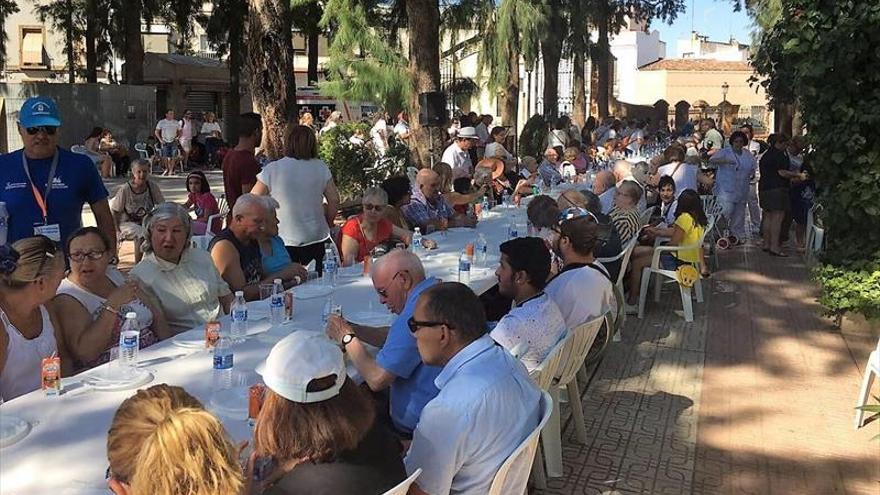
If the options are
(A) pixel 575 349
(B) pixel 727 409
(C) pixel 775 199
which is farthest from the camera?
(C) pixel 775 199

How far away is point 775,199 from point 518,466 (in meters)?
7.74

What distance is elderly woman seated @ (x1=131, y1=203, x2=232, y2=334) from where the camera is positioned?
3.68 meters

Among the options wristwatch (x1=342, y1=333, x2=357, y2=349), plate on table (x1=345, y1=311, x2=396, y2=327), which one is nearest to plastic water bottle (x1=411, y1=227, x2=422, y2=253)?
plate on table (x1=345, y1=311, x2=396, y2=327)

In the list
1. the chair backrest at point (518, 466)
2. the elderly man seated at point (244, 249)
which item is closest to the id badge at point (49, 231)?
the elderly man seated at point (244, 249)

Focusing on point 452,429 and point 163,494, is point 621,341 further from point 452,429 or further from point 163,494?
point 163,494

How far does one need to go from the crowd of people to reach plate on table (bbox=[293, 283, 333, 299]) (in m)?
0.20

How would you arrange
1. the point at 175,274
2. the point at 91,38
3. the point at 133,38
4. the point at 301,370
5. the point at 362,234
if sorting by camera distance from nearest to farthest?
the point at 301,370, the point at 175,274, the point at 362,234, the point at 133,38, the point at 91,38

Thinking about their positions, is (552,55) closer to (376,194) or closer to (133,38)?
(133,38)

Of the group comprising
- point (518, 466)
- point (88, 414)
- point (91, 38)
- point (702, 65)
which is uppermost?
point (702, 65)

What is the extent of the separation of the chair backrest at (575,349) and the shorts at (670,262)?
3.22 meters

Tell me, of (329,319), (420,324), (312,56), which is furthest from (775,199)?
(312,56)

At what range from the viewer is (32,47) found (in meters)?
46.4

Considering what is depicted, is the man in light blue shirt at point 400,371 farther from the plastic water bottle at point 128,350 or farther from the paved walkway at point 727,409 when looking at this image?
the paved walkway at point 727,409

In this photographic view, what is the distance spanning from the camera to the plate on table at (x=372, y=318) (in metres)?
3.57
